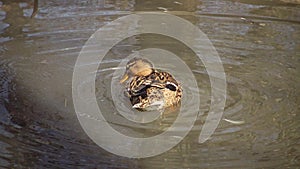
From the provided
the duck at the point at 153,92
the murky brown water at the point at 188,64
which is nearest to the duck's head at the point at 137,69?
the duck at the point at 153,92

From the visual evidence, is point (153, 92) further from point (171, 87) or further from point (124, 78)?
point (124, 78)

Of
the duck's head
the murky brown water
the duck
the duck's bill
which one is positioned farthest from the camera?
the duck's bill

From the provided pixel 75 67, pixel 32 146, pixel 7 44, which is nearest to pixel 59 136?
pixel 32 146

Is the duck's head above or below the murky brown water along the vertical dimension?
above

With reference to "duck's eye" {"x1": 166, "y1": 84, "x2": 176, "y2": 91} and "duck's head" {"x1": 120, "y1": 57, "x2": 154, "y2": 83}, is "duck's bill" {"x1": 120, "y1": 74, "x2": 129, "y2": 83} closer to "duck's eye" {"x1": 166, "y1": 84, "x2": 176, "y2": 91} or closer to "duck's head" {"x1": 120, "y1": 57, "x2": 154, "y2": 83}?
"duck's head" {"x1": 120, "y1": 57, "x2": 154, "y2": 83}

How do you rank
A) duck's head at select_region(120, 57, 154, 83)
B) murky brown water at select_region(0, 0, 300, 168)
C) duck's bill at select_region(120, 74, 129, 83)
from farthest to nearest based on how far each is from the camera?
duck's bill at select_region(120, 74, 129, 83)
duck's head at select_region(120, 57, 154, 83)
murky brown water at select_region(0, 0, 300, 168)

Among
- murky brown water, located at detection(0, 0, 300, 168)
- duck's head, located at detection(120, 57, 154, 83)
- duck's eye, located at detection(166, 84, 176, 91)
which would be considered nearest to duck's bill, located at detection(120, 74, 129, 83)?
duck's head, located at detection(120, 57, 154, 83)

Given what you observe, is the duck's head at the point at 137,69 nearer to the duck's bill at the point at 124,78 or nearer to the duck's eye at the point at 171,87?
the duck's bill at the point at 124,78
